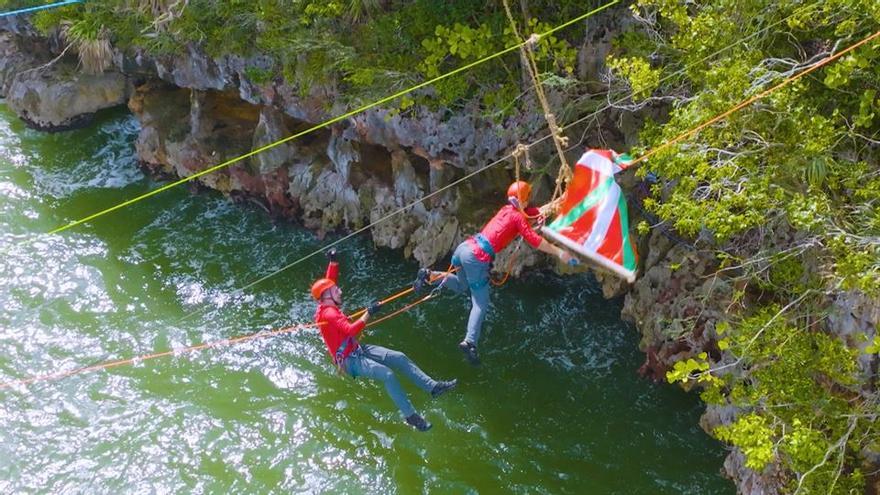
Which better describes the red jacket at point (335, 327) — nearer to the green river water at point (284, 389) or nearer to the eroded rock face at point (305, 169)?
the green river water at point (284, 389)

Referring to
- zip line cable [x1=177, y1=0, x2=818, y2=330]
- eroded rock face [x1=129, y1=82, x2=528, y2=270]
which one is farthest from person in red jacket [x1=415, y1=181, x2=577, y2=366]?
eroded rock face [x1=129, y1=82, x2=528, y2=270]

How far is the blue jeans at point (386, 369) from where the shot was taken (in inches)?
311

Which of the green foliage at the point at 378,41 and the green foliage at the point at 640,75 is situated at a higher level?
the green foliage at the point at 378,41

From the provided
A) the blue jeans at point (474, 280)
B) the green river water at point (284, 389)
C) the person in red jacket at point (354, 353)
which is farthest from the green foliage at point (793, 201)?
the person in red jacket at point (354, 353)

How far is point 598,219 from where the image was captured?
21.7 ft

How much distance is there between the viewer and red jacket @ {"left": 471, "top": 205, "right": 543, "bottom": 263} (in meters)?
7.76

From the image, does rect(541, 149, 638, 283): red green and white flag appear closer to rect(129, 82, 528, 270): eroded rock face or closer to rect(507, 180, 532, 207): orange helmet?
rect(507, 180, 532, 207): orange helmet

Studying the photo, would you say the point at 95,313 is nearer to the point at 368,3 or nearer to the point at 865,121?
the point at 368,3

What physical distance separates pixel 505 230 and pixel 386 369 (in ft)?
6.97

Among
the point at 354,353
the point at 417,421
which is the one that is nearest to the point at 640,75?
the point at 354,353

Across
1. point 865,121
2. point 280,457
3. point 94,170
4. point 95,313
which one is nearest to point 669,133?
point 865,121

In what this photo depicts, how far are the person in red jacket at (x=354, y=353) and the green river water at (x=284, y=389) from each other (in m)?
1.30

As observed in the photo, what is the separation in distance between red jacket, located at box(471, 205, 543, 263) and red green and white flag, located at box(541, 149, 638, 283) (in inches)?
30.3

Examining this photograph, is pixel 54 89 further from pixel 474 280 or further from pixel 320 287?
pixel 474 280
